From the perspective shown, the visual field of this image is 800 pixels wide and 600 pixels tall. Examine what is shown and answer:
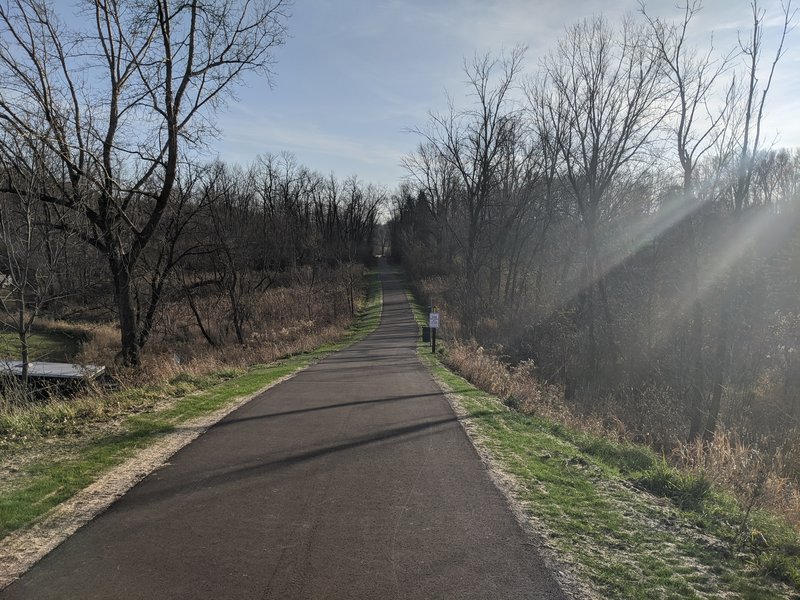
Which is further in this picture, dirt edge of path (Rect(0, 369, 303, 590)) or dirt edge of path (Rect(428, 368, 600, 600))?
dirt edge of path (Rect(0, 369, 303, 590))

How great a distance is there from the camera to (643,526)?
4781 millimetres

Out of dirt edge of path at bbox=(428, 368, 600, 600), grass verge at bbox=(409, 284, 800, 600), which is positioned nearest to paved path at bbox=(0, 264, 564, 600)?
dirt edge of path at bbox=(428, 368, 600, 600)

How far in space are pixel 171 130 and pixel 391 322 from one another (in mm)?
23023

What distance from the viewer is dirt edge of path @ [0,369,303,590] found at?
3842mm

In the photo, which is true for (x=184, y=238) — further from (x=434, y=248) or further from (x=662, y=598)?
(x=434, y=248)

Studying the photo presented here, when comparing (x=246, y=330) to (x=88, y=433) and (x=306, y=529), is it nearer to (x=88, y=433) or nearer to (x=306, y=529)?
(x=88, y=433)

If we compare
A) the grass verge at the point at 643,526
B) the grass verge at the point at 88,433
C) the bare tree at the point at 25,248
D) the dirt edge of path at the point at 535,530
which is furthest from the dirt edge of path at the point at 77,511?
the bare tree at the point at 25,248

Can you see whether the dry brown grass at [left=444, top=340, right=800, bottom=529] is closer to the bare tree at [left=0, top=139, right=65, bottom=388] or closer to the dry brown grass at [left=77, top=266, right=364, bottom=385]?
the dry brown grass at [left=77, top=266, right=364, bottom=385]

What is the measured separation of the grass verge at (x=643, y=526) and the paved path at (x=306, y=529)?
0.41 meters

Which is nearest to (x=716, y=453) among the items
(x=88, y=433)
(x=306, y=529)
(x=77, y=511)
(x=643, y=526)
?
(x=643, y=526)

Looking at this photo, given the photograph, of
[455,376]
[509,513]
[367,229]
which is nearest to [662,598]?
[509,513]

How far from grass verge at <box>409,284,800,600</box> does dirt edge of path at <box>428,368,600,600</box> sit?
0.13 ft

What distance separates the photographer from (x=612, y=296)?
2873 centimetres

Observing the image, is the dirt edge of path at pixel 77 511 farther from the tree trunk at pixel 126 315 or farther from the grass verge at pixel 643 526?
the tree trunk at pixel 126 315
